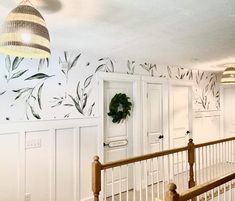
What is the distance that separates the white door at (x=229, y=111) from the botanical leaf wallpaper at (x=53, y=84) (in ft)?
11.4

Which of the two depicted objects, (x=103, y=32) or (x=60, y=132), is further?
(x=60, y=132)

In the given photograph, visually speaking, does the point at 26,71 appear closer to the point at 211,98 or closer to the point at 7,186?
the point at 7,186

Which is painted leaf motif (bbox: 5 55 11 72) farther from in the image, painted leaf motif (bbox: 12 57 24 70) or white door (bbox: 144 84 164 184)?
white door (bbox: 144 84 164 184)

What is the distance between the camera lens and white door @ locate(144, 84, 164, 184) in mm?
4711

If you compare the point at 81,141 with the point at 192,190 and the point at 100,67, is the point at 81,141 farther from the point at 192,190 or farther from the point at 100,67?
the point at 192,190

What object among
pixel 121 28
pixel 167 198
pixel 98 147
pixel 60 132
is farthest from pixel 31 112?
pixel 167 198

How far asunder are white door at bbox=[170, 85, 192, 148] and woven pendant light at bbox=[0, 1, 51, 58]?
405 cm

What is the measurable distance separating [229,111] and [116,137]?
12.8 ft

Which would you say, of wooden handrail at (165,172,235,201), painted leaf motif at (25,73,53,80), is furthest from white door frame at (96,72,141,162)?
wooden handrail at (165,172,235,201)

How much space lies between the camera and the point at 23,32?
143cm

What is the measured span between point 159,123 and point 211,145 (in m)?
1.21

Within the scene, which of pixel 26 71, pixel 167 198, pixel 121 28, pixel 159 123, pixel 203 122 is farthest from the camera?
pixel 203 122

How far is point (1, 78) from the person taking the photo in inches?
116

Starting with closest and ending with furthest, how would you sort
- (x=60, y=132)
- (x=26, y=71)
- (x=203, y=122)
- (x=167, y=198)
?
(x=167, y=198) < (x=26, y=71) < (x=60, y=132) < (x=203, y=122)
